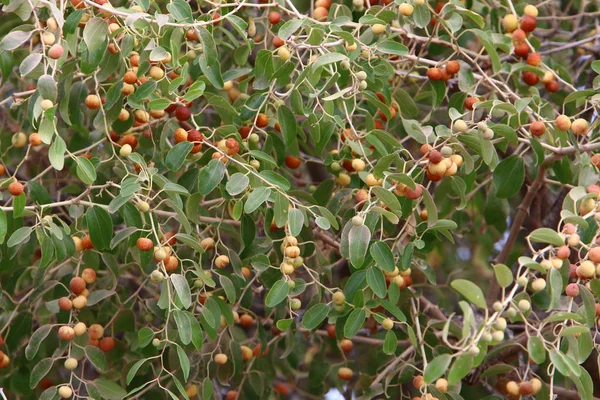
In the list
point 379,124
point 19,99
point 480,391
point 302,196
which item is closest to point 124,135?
point 19,99

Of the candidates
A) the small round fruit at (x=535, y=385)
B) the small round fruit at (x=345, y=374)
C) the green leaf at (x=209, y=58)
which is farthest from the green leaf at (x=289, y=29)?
the small round fruit at (x=345, y=374)

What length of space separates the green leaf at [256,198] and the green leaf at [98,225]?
29 cm

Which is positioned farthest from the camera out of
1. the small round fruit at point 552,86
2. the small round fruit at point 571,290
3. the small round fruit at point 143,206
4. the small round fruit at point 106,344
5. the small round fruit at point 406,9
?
the small round fruit at point 552,86

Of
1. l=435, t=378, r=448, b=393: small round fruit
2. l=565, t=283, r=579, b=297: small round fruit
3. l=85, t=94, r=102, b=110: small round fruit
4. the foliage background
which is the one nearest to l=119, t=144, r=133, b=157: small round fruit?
the foliage background

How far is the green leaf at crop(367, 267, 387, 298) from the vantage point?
5.66 ft

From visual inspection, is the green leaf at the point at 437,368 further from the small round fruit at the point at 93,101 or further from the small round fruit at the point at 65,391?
the small round fruit at the point at 93,101

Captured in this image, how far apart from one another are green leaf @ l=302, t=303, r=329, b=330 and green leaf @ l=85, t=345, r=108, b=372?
416 millimetres

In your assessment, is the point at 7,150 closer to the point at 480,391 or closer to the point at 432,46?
the point at 432,46

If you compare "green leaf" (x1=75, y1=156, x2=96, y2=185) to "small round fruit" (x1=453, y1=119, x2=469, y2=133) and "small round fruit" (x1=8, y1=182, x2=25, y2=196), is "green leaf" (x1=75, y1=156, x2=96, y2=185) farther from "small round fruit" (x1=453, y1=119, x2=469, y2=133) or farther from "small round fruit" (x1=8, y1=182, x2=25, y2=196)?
"small round fruit" (x1=453, y1=119, x2=469, y2=133)

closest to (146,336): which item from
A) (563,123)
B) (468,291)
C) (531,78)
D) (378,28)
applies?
(468,291)

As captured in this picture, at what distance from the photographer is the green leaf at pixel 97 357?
1.92m

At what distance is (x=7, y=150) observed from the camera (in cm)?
235

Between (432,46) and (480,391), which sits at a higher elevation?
(432,46)

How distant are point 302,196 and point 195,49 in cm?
37
